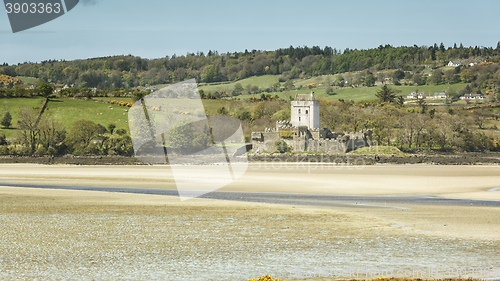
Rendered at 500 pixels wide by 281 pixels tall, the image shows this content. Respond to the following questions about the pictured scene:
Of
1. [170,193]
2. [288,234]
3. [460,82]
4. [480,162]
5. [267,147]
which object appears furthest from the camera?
[460,82]

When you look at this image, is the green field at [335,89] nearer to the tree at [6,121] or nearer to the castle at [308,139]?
the castle at [308,139]

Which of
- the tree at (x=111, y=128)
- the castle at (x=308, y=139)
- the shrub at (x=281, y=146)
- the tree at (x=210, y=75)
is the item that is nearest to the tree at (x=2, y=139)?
the tree at (x=111, y=128)

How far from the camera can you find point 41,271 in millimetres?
14117

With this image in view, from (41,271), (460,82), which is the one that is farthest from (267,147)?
(460,82)

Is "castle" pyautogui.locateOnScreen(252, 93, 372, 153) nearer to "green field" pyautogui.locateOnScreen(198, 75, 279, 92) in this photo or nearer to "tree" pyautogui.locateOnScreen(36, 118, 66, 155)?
"tree" pyautogui.locateOnScreen(36, 118, 66, 155)

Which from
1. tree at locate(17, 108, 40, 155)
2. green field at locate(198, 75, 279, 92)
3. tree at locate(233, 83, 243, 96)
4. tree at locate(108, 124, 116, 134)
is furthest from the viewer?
green field at locate(198, 75, 279, 92)

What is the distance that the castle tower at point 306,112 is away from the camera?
57844 mm

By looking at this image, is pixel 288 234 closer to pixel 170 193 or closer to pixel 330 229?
pixel 330 229

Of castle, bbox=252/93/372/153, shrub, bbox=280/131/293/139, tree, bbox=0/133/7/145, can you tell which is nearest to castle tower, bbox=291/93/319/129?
castle, bbox=252/93/372/153

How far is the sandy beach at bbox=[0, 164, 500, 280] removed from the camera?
14555mm

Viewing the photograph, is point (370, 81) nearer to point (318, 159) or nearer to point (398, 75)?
point (398, 75)

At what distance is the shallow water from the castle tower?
125ft

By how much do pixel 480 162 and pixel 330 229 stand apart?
3448cm

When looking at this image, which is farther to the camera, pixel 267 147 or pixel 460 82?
pixel 460 82
